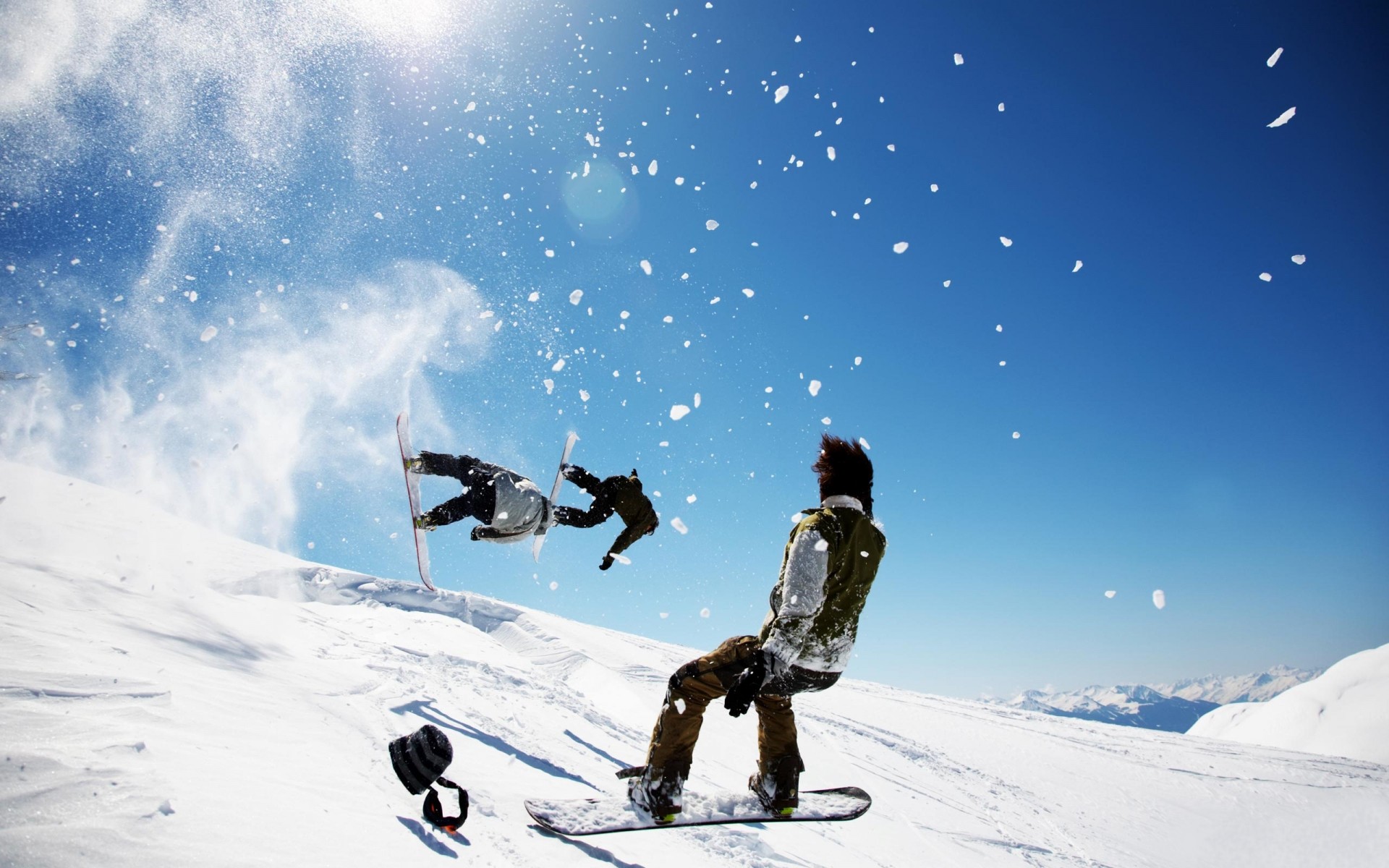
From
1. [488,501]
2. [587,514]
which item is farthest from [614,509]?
[488,501]

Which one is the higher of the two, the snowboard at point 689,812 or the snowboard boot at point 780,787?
the snowboard boot at point 780,787

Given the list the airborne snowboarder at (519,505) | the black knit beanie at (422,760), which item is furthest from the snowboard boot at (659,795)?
the airborne snowboarder at (519,505)

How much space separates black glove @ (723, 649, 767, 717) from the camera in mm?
3494

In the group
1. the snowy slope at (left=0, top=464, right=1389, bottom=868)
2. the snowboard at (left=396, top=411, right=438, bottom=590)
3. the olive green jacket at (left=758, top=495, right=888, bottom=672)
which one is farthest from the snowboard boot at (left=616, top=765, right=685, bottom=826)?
the snowboard at (left=396, top=411, right=438, bottom=590)

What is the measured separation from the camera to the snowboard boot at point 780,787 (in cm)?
420

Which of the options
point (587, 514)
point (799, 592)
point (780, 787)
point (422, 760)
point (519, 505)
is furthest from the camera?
point (587, 514)

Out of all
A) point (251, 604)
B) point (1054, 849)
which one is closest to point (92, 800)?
point (251, 604)

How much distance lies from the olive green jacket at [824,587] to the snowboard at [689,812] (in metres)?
1.27

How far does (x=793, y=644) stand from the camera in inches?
143

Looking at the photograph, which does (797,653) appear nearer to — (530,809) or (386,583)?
(530,809)

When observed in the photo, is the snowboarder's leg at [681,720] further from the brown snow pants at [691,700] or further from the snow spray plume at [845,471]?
the snow spray plume at [845,471]

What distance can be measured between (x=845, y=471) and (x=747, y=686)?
151 centimetres

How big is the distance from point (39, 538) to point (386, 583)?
1981cm

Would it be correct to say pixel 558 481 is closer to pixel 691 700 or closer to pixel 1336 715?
pixel 691 700
